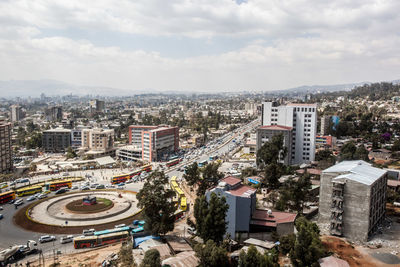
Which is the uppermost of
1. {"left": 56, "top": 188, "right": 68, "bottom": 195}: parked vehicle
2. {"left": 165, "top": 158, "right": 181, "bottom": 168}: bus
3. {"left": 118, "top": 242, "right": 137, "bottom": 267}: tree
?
{"left": 165, "top": 158, "right": 181, "bottom": 168}: bus

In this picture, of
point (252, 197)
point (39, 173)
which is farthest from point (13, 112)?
point (252, 197)

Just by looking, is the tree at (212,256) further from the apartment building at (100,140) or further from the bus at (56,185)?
the apartment building at (100,140)

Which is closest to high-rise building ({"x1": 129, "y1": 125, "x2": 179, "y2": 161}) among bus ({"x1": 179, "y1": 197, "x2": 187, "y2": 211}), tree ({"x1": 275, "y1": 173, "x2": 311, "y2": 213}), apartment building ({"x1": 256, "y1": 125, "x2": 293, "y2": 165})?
apartment building ({"x1": 256, "y1": 125, "x2": 293, "y2": 165})

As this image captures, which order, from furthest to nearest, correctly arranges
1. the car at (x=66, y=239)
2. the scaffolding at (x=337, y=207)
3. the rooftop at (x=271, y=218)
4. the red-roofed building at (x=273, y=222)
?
the car at (x=66, y=239)
the rooftop at (x=271, y=218)
the red-roofed building at (x=273, y=222)
the scaffolding at (x=337, y=207)

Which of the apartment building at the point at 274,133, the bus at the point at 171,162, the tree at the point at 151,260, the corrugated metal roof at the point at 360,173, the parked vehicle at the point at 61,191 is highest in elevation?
the apartment building at the point at 274,133

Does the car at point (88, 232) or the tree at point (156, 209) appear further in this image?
the car at point (88, 232)

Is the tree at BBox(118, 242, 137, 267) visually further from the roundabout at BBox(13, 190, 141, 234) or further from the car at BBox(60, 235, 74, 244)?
the roundabout at BBox(13, 190, 141, 234)

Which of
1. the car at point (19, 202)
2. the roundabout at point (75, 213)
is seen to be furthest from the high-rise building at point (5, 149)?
the roundabout at point (75, 213)

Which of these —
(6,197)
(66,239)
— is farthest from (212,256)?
(6,197)
